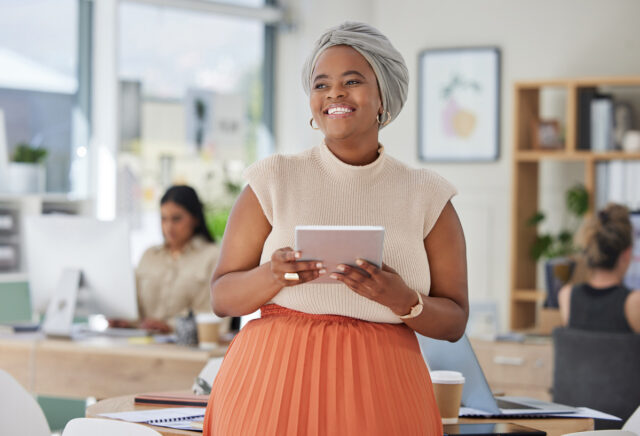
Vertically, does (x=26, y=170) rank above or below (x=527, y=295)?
above

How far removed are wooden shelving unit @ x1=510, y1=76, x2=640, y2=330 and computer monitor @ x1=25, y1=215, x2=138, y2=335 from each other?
7.87ft

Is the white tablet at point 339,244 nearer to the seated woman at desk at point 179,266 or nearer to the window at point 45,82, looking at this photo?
the seated woman at desk at point 179,266

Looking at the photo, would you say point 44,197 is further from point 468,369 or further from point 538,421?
point 538,421

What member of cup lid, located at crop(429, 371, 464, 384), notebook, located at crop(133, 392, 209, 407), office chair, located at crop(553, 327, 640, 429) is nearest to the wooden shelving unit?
office chair, located at crop(553, 327, 640, 429)

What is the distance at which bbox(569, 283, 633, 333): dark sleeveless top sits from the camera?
3.45 metres

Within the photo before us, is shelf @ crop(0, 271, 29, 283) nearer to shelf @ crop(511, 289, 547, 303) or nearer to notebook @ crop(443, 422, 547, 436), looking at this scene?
shelf @ crop(511, 289, 547, 303)

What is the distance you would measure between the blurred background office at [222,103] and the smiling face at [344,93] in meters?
3.44

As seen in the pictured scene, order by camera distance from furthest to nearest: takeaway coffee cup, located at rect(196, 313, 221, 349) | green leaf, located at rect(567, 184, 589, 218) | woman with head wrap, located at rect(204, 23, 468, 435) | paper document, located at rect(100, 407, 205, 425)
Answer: green leaf, located at rect(567, 184, 589, 218)
takeaway coffee cup, located at rect(196, 313, 221, 349)
paper document, located at rect(100, 407, 205, 425)
woman with head wrap, located at rect(204, 23, 468, 435)

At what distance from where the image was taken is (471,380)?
2184mm

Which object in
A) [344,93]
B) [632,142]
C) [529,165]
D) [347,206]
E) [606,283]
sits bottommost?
[606,283]

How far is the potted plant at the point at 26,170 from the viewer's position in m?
4.98

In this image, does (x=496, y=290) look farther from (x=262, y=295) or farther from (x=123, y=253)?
(x=262, y=295)

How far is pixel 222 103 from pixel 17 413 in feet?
13.4

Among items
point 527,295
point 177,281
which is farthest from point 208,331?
point 527,295
